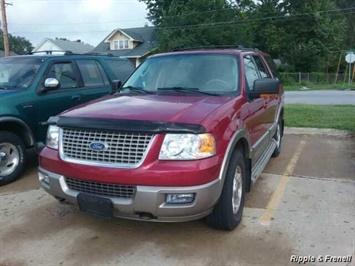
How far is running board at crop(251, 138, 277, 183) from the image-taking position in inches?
184

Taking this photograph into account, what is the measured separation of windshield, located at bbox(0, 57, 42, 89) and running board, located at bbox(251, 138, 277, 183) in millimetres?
3703

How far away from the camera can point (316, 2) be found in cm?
3969

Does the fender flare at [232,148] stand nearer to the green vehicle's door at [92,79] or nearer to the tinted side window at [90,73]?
the green vehicle's door at [92,79]

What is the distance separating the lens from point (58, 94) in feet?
20.8

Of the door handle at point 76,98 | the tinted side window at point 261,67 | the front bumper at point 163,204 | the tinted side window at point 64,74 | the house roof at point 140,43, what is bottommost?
the front bumper at point 163,204

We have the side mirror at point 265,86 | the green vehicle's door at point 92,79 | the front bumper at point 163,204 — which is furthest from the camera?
the green vehicle's door at point 92,79

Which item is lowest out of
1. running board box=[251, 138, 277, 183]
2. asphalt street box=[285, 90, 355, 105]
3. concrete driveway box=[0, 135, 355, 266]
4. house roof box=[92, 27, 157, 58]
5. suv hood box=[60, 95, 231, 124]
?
asphalt street box=[285, 90, 355, 105]

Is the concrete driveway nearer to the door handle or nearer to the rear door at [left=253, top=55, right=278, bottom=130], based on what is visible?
the rear door at [left=253, top=55, right=278, bottom=130]

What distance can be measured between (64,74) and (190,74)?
2871mm

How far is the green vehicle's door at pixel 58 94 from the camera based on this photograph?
6.02m

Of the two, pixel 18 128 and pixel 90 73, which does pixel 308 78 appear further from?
pixel 18 128

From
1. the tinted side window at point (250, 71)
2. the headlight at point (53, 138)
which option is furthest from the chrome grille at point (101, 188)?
the tinted side window at point (250, 71)

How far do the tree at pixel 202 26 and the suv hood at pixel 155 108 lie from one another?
3270 cm

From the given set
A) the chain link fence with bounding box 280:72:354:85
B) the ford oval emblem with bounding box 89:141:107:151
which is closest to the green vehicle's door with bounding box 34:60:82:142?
the ford oval emblem with bounding box 89:141:107:151
